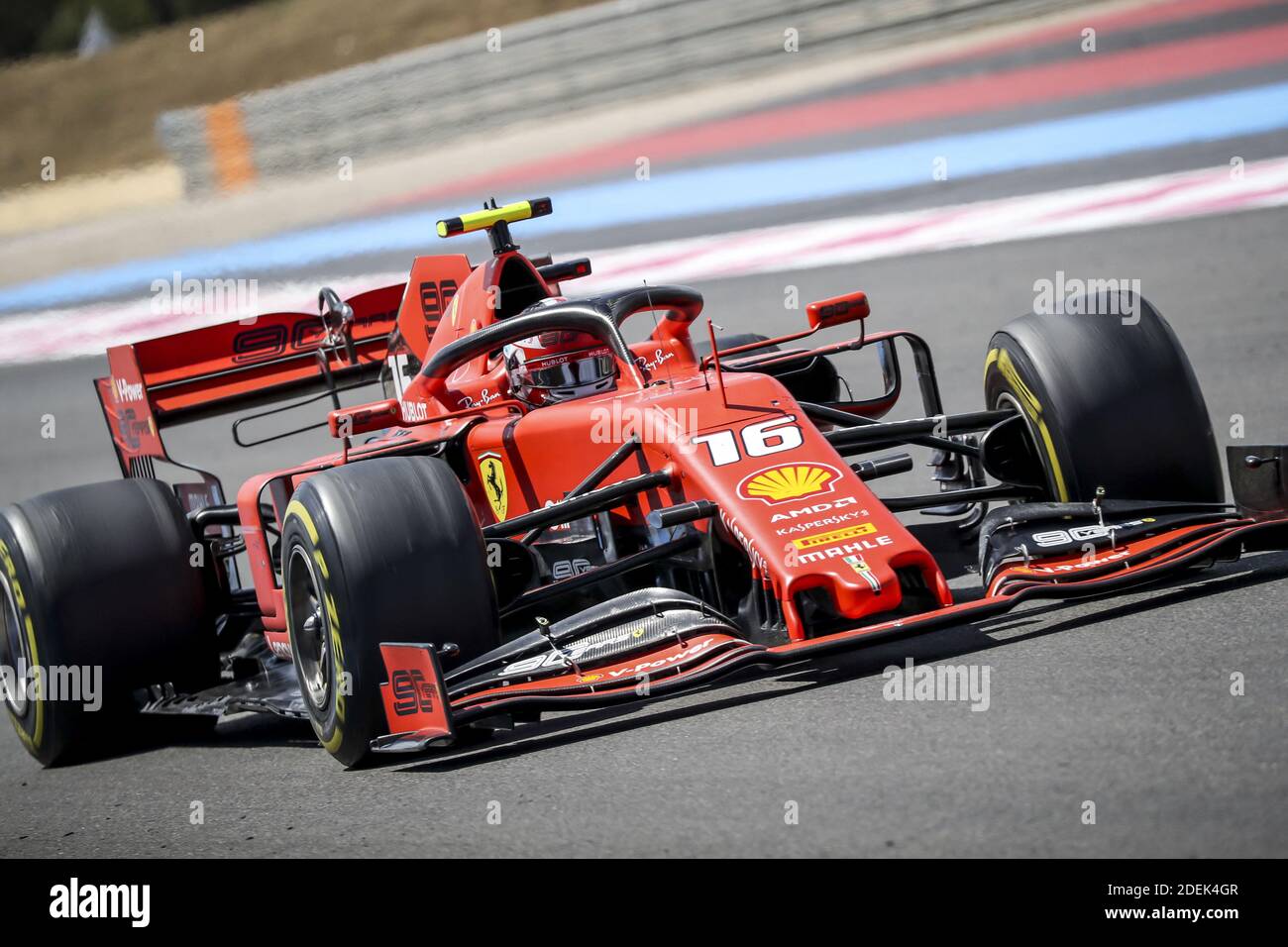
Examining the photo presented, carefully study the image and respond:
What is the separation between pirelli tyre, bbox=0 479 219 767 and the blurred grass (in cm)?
1393

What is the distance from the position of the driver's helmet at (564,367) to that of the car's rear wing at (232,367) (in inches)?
68.9

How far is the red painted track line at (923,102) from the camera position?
18.7 meters

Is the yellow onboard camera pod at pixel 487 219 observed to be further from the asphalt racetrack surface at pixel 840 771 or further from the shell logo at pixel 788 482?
the shell logo at pixel 788 482

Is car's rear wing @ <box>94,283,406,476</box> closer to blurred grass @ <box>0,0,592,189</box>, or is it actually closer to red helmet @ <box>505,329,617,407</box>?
red helmet @ <box>505,329,617,407</box>

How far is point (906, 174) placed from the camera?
17.3 m

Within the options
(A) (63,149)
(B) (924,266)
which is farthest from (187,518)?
(A) (63,149)

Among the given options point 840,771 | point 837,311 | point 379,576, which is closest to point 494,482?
point 379,576

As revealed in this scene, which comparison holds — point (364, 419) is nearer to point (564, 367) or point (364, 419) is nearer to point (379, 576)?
point (564, 367)

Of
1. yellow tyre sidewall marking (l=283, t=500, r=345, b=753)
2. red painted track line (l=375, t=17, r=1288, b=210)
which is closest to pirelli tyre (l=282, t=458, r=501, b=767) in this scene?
yellow tyre sidewall marking (l=283, t=500, r=345, b=753)

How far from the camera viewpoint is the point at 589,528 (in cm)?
639

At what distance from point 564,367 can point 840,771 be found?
2.80m

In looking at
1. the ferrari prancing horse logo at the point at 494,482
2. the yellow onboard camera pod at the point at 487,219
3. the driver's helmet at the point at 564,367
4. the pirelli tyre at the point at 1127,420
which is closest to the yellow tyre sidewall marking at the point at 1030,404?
the pirelli tyre at the point at 1127,420

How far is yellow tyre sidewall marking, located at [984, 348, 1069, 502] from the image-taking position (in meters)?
6.12
